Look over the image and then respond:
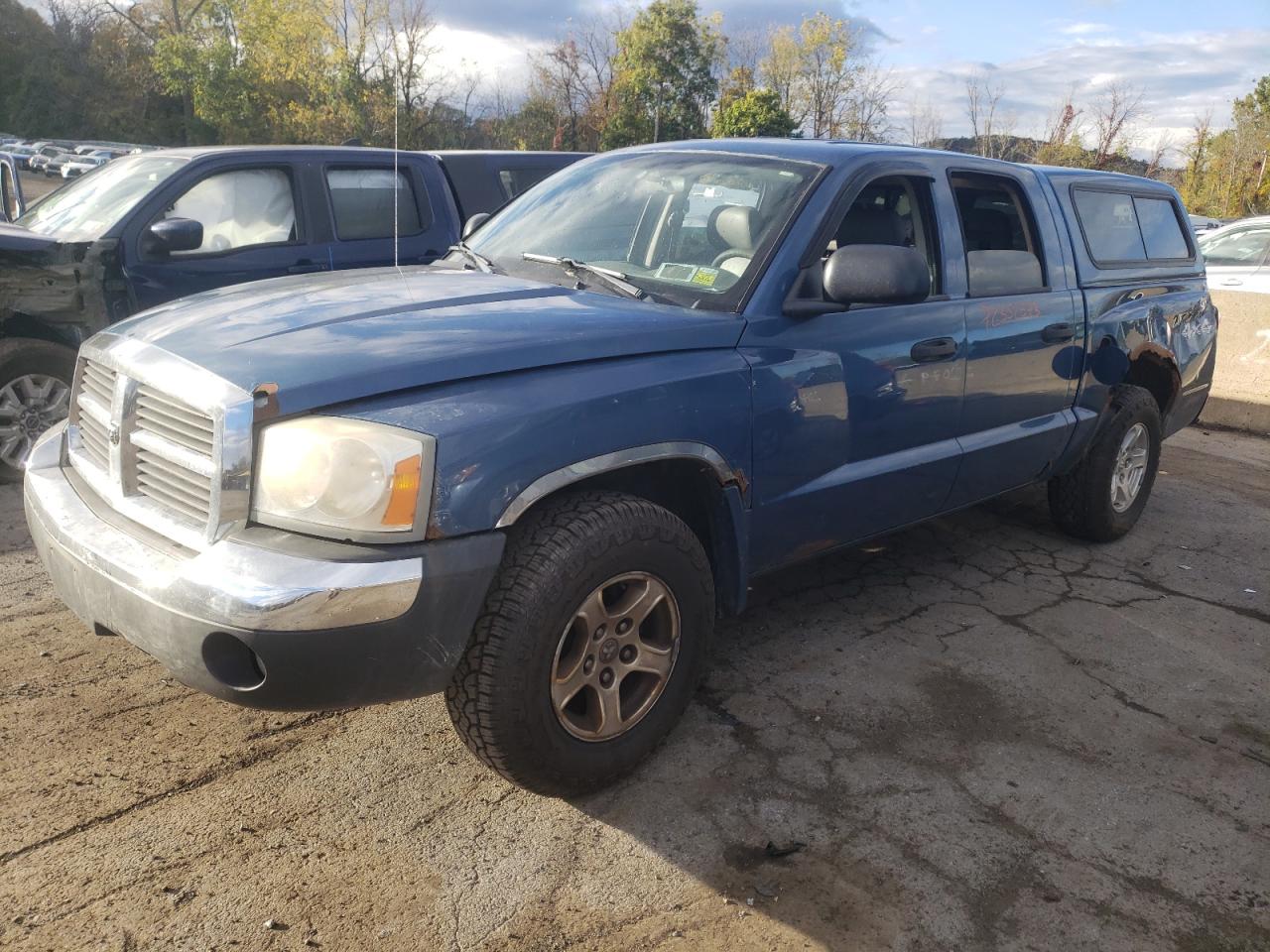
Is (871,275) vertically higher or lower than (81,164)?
higher

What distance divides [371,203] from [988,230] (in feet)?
12.4

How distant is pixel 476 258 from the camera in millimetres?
3666

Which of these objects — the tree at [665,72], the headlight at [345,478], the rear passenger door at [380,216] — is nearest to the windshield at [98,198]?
the rear passenger door at [380,216]

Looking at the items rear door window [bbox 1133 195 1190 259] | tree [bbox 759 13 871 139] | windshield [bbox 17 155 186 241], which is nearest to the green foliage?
tree [bbox 759 13 871 139]

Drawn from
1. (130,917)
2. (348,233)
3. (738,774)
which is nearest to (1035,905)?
(738,774)

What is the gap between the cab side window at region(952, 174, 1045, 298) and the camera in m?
3.91

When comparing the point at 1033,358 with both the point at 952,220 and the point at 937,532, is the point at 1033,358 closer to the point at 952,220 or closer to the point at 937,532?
the point at 952,220

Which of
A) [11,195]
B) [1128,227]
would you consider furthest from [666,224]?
[11,195]

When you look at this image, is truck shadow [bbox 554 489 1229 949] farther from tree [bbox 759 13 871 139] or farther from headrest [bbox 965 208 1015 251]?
tree [bbox 759 13 871 139]

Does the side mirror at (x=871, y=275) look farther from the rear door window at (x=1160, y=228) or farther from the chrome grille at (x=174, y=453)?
the rear door window at (x=1160, y=228)

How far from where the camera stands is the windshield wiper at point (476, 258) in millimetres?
3521

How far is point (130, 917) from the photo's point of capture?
7.27 feet

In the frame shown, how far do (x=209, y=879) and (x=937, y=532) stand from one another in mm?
3982

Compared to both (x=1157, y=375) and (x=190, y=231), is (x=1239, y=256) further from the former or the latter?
(x=190, y=231)
